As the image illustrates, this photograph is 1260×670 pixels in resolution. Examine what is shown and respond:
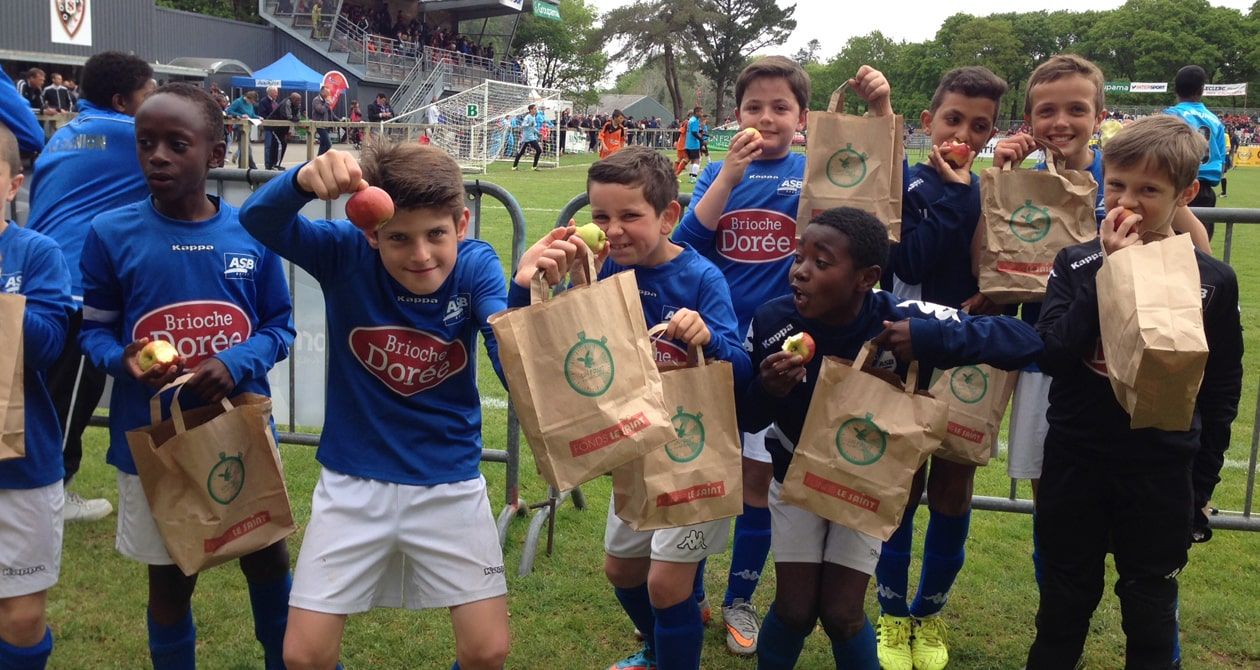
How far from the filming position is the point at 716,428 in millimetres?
2883

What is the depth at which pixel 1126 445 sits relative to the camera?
2.95 m

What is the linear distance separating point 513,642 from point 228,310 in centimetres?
171

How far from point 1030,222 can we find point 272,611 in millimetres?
2927

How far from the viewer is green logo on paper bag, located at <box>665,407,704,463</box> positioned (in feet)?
9.34

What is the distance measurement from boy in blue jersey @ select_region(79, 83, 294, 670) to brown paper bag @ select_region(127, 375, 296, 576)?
13 cm

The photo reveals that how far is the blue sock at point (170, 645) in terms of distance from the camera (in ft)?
10.2

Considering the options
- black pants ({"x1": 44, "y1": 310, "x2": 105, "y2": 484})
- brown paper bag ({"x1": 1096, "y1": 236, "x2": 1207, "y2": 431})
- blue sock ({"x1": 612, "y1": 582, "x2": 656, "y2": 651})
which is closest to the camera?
brown paper bag ({"x1": 1096, "y1": 236, "x2": 1207, "y2": 431})

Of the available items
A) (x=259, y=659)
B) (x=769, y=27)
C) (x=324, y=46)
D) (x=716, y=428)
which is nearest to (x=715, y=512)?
(x=716, y=428)

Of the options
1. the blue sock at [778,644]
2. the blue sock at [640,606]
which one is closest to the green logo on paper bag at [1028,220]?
the blue sock at [778,644]

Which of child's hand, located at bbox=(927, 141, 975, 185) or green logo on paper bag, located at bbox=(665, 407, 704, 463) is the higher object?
child's hand, located at bbox=(927, 141, 975, 185)

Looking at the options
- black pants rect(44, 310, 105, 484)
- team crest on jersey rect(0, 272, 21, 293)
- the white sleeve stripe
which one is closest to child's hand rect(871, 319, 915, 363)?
the white sleeve stripe

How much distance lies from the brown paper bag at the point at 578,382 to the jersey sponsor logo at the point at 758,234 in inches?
51.4

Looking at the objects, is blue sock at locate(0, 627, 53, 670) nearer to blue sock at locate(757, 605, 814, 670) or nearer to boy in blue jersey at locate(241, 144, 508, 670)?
boy in blue jersey at locate(241, 144, 508, 670)

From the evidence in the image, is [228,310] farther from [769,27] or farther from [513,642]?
[769,27]
